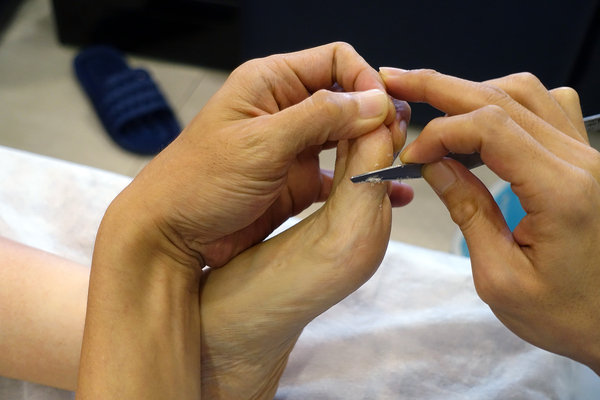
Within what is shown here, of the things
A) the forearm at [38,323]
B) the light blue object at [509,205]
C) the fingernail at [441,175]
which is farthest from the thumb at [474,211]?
the light blue object at [509,205]

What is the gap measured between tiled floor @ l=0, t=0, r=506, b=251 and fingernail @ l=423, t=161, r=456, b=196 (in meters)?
0.89

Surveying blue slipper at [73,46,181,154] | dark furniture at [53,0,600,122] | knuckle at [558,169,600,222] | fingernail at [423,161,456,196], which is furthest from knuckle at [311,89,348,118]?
blue slipper at [73,46,181,154]

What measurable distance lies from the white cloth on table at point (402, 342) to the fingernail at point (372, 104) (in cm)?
36

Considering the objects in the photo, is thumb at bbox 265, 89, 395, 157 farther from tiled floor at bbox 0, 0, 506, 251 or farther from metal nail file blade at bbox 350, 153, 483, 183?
tiled floor at bbox 0, 0, 506, 251

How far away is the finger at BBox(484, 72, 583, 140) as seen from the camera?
1.96 ft

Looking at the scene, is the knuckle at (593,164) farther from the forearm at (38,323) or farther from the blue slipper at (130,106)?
the blue slipper at (130,106)

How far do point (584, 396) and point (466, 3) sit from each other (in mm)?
868

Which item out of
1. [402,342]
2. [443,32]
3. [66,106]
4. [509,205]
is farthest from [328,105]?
[66,106]

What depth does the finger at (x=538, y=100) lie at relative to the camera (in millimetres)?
597

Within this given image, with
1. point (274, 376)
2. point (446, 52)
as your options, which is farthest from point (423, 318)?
point (446, 52)

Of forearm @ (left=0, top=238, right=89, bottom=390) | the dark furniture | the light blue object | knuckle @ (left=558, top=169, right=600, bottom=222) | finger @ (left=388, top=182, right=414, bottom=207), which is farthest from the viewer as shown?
the dark furniture

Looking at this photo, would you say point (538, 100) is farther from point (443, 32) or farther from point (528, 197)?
point (443, 32)

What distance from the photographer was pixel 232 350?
0.71 m

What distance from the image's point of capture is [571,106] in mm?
633
